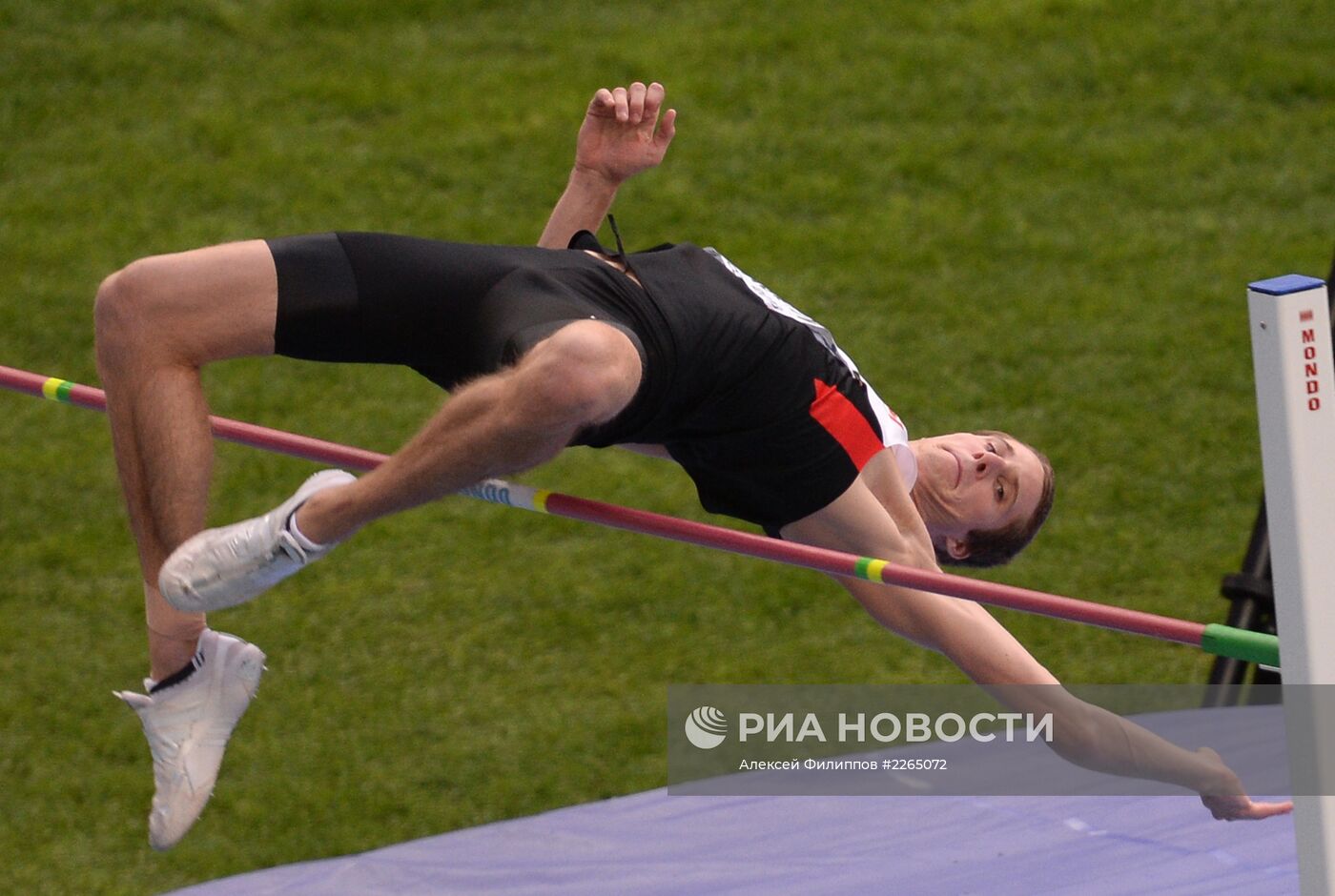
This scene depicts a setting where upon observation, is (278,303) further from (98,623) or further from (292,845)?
(98,623)

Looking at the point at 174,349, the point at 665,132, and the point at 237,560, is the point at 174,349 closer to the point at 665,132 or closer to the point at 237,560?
the point at 237,560

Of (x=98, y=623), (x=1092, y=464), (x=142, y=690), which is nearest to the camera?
(x=142, y=690)

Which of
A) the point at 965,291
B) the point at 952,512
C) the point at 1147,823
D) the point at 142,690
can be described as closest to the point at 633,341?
the point at 952,512

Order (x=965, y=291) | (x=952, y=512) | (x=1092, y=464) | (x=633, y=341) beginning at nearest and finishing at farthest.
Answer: (x=633, y=341)
(x=952, y=512)
(x=1092, y=464)
(x=965, y=291)

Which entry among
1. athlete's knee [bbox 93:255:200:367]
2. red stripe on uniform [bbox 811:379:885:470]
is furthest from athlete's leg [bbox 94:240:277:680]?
red stripe on uniform [bbox 811:379:885:470]

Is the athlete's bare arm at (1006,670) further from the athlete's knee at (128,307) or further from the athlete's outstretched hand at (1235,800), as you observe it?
the athlete's knee at (128,307)

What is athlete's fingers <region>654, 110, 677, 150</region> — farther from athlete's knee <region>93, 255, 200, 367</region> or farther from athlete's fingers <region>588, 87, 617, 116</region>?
athlete's knee <region>93, 255, 200, 367</region>

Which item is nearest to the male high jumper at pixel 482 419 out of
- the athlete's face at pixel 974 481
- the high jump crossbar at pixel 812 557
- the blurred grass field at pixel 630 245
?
the high jump crossbar at pixel 812 557

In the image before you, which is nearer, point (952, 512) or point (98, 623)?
point (952, 512)

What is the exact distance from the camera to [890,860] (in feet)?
13.4

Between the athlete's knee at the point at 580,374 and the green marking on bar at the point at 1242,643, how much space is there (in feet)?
3.06

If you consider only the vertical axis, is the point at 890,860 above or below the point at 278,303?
below

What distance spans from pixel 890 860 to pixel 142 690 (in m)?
2.10

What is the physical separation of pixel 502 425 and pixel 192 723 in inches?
39.5
